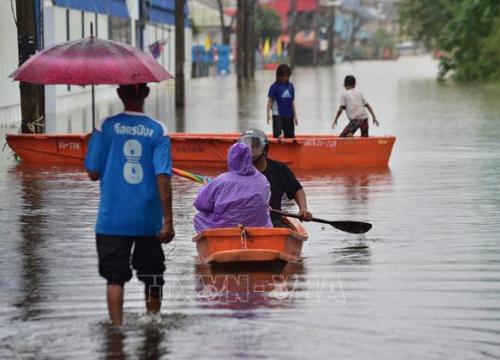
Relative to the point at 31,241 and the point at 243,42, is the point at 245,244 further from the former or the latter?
the point at 243,42

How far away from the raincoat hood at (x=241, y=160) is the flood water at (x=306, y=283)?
79cm

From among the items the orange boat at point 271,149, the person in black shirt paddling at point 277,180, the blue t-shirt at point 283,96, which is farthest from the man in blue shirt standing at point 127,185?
the blue t-shirt at point 283,96

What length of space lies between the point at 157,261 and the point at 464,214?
640 centimetres

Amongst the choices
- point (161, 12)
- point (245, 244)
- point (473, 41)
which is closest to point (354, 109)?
point (245, 244)

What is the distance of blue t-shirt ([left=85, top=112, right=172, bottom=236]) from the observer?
795 cm

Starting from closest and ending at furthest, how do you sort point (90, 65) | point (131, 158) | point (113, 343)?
point (113, 343), point (131, 158), point (90, 65)

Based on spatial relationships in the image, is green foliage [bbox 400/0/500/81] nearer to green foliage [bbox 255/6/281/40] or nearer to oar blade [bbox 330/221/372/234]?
green foliage [bbox 255/6/281/40]

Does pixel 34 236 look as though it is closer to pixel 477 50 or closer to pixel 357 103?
pixel 357 103

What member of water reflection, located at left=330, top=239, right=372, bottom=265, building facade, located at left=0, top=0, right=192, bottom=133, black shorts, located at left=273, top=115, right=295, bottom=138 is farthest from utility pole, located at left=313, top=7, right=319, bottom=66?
water reflection, located at left=330, top=239, right=372, bottom=265

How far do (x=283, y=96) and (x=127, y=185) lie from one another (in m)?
12.4

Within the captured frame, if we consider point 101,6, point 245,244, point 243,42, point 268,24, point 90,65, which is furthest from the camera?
point 268,24

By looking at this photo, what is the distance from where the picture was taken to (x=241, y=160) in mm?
10352

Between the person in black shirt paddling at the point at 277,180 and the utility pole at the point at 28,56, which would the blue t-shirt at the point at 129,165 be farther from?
the utility pole at the point at 28,56

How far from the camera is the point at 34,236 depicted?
1244cm
